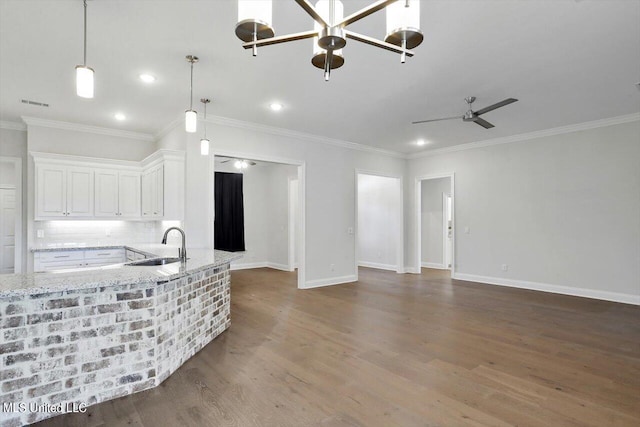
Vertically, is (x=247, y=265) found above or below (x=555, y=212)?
below

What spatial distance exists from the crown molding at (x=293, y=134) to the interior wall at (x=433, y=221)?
1.77m

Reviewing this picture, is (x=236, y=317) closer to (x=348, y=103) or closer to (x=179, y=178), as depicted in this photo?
(x=179, y=178)

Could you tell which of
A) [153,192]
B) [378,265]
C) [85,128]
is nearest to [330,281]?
[378,265]

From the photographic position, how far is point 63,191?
5180mm

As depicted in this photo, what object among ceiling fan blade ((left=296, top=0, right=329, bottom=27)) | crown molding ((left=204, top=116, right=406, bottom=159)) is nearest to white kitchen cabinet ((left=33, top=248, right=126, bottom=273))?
crown molding ((left=204, top=116, right=406, bottom=159))

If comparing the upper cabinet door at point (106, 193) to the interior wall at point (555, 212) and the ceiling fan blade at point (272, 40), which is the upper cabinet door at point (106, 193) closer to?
the ceiling fan blade at point (272, 40)

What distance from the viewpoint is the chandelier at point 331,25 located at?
1.53 metres

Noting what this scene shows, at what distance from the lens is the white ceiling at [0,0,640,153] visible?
2.62 metres

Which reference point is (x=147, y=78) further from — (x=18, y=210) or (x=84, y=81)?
(x=18, y=210)

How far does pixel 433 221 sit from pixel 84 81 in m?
8.20

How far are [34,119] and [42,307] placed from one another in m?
4.57

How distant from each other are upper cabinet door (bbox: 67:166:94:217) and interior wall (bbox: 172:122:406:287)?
1826mm

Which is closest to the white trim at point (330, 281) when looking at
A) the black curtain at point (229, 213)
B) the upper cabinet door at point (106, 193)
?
the black curtain at point (229, 213)

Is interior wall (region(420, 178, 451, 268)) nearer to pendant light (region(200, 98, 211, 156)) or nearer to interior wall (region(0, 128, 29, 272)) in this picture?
pendant light (region(200, 98, 211, 156))
